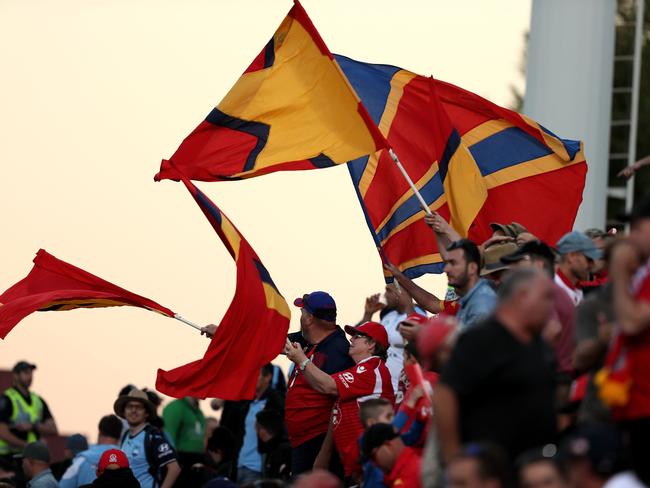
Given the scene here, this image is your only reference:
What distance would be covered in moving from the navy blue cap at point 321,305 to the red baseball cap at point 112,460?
2.31m

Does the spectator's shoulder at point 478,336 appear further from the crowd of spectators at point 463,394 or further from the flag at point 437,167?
the flag at point 437,167

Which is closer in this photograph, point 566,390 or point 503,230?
point 566,390

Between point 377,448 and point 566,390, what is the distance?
4.49 feet

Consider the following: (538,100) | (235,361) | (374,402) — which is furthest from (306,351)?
(538,100)

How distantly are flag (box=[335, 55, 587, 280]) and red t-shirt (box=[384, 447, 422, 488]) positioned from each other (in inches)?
144

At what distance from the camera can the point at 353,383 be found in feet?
39.0

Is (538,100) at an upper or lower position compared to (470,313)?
upper

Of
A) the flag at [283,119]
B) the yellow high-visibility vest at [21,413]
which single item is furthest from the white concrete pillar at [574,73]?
the flag at [283,119]

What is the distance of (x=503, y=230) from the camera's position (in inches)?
450

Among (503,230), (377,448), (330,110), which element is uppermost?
(330,110)

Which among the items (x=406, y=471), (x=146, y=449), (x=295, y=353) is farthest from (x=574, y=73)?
(x=406, y=471)

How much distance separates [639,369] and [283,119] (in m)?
6.35

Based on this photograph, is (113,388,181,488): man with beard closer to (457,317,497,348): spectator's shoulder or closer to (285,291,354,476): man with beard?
(285,291,354,476): man with beard

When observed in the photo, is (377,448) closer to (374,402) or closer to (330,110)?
(374,402)
